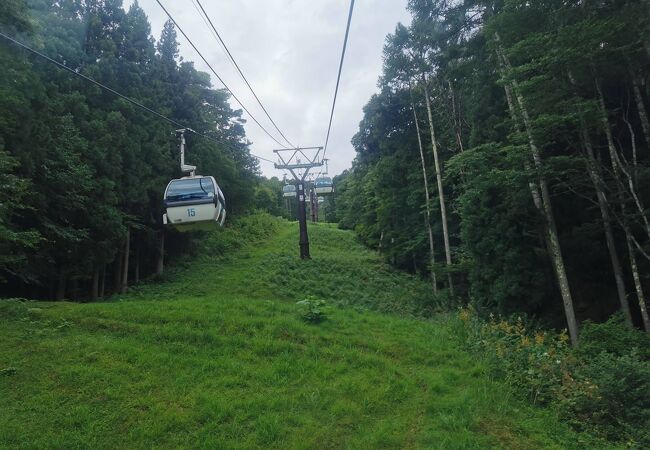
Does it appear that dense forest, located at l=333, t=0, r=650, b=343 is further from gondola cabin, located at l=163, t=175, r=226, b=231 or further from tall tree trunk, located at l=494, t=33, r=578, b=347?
gondola cabin, located at l=163, t=175, r=226, b=231

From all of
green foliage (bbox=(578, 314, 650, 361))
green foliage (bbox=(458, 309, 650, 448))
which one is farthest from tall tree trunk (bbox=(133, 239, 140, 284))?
green foliage (bbox=(578, 314, 650, 361))

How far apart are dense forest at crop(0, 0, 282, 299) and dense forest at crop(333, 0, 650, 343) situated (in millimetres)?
8811

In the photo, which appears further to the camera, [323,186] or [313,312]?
[323,186]

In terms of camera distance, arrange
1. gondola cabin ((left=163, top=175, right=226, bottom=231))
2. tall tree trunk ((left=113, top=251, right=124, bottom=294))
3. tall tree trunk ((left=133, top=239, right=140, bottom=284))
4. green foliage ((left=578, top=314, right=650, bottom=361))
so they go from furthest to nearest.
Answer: tall tree trunk ((left=133, top=239, right=140, bottom=284))
tall tree trunk ((left=113, top=251, right=124, bottom=294))
gondola cabin ((left=163, top=175, right=226, bottom=231))
green foliage ((left=578, top=314, right=650, bottom=361))

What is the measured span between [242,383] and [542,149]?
935 cm

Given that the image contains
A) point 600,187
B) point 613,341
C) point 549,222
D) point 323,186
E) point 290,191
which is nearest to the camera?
point 613,341

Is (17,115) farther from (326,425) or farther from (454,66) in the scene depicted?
(454,66)

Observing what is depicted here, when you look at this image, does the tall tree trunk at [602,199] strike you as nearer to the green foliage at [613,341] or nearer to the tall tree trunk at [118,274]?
the green foliage at [613,341]

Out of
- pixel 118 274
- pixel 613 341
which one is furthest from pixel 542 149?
pixel 118 274

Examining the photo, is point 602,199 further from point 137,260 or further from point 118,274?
point 137,260

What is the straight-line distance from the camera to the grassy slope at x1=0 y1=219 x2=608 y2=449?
5.04 metres

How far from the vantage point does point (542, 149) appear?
10797mm

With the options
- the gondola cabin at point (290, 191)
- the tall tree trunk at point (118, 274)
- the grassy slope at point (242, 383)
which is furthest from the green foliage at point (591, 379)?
the gondola cabin at point (290, 191)

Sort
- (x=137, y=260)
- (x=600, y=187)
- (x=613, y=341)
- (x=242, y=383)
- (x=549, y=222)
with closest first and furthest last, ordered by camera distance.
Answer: (x=242, y=383)
(x=613, y=341)
(x=600, y=187)
(x=549, y=222)
(x=137, y=260)
